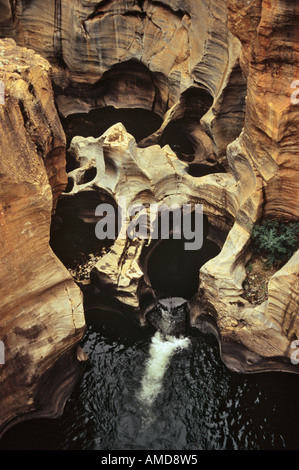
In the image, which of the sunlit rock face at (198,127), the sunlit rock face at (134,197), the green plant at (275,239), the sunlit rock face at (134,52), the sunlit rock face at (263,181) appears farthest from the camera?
the sunlit rock face at (134,52)

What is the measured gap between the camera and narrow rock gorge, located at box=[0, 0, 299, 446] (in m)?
9.65

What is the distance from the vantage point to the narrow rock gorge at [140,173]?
9.65 metres

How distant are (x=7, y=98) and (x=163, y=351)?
783 centimetres

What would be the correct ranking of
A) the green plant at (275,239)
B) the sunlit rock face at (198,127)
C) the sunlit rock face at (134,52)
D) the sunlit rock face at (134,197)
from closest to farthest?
the sunlit rock face at (198,127) → the green plant at (275,239) → the sunlit rock face at (134,197) → the sunlit rock face at (134,52)

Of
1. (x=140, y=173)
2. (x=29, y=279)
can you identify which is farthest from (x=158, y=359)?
(x=140, y=173)

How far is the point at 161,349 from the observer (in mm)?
12172

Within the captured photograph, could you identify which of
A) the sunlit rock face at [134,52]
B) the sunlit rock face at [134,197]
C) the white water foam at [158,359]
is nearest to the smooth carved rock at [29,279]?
the white water foam at [158,359]

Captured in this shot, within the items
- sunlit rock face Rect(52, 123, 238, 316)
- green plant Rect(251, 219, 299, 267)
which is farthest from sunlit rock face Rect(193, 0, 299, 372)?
sunlit rock face Rect(52, 123, 238, 316)

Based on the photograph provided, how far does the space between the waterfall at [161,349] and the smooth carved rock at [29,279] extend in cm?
191

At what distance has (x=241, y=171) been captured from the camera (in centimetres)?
1214

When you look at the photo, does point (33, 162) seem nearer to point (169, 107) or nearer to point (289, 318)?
point (289, 318)

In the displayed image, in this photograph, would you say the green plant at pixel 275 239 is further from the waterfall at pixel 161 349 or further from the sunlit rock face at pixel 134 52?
the sunlit rock face at pixel 134 52

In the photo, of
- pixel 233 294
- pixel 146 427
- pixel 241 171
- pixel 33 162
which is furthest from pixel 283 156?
A: pixel 146 427

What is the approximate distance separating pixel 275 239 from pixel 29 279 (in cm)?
653
